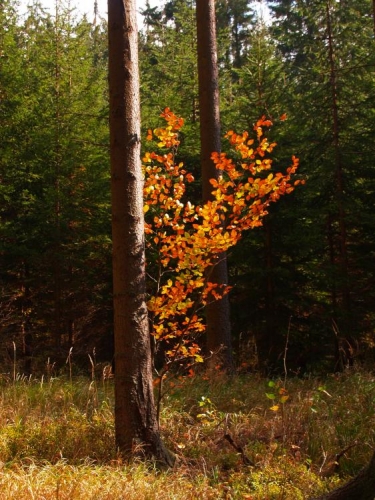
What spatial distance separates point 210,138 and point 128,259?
4464 mm

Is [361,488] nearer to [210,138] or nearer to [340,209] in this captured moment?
[210,138]

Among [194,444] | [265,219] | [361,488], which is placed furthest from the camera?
[265,219]

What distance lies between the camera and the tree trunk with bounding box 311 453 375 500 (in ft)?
9.48

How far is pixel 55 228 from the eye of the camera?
39.0ft

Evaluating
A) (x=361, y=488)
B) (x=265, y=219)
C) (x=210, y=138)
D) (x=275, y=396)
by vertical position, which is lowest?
(x=275, y=396)

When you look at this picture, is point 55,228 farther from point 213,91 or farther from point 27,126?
point 213,91

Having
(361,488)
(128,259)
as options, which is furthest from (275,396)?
(361,488)

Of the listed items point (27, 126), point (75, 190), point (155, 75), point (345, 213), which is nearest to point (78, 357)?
point (75, 190)

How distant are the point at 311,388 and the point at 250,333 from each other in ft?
15.6

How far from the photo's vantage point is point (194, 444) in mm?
4844

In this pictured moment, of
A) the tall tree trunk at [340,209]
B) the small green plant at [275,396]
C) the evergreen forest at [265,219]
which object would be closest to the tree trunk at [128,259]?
the small green plant at [275,396]

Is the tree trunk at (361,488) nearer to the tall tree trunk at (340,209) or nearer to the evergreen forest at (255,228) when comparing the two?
the evergreen forest at (255,228)

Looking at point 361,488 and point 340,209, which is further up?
point 340,209

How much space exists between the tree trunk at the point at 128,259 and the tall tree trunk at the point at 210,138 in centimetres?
373
